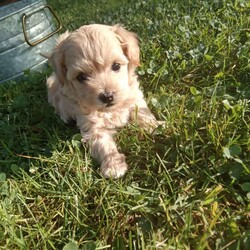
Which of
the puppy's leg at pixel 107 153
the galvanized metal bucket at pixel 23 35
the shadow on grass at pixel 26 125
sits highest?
the galvanized metal bucket at pixel 23 35

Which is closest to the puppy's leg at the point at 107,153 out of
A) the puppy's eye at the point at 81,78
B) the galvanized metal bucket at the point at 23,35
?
the puppy's eye at the point at 81,78

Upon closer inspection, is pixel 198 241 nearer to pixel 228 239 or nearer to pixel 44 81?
pixel 228 239

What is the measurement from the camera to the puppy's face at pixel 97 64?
277cm

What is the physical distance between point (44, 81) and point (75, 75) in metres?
1.34

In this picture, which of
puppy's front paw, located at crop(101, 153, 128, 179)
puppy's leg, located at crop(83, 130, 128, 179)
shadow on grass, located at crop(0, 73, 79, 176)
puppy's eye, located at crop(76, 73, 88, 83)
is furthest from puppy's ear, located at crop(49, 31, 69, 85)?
puppy's front paw, located at crop(101, 153, 128, 179)

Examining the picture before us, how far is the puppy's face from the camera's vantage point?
9.08 ft

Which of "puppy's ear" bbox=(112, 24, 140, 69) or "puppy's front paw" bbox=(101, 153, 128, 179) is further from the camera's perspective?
"puppy's ear" bbox=(112, 24, 140, 69)

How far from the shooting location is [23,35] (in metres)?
4.12

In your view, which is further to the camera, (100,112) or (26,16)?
(26,16)

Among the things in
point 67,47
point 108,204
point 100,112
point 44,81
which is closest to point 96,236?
point 108,204

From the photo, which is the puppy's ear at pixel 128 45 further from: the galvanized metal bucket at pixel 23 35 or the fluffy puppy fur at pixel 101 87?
the galvanized metal bucket at pixel 23 35

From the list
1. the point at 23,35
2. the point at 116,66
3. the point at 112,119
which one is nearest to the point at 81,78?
the point at 116,66

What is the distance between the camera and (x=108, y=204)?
2.20 m

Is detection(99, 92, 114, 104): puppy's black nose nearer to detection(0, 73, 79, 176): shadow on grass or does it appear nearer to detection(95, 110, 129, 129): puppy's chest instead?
detection(95, 110, 129, 129): puppy's chest
